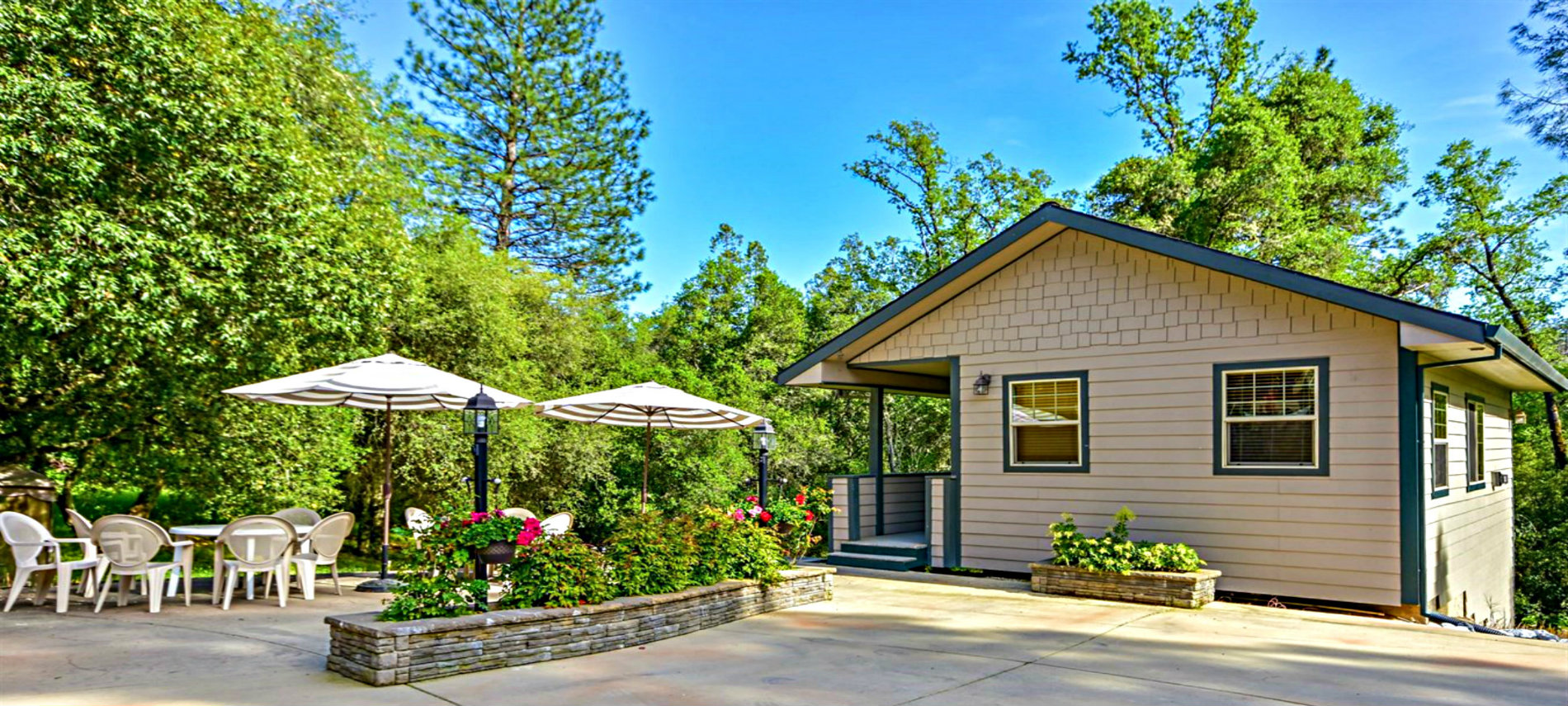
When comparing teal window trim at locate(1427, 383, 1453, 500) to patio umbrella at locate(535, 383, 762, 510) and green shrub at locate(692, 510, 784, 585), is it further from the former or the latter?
patio umbrella at locate(535, 383, 762, 510)

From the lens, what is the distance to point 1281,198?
58.9 feet

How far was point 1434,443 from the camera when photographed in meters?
8.84

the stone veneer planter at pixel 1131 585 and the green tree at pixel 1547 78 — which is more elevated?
the green tree at pixel 1547 78

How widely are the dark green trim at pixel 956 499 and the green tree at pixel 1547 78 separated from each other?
7256 millimetres

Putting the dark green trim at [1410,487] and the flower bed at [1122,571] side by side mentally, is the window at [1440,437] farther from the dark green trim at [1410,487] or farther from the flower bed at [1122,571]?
the flower bed at [1122,571]

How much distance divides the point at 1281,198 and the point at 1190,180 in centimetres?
188

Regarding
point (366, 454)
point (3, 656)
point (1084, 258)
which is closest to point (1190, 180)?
point (1084, 258)

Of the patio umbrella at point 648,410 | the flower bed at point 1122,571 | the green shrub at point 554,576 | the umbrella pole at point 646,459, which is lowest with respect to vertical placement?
the flower bed at point 1122,571

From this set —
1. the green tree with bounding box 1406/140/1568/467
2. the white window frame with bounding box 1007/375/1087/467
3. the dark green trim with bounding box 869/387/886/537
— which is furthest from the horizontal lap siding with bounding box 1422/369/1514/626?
the green tree with bounding box 1406/140/1568/467

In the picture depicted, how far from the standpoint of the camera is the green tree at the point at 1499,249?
63.1 feet

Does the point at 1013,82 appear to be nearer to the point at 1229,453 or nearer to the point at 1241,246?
the point at 1241,246

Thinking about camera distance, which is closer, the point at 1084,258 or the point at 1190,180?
the point at 1084,258

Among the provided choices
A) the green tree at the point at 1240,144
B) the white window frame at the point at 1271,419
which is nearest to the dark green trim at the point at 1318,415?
the white window frame at the point at 1271,419

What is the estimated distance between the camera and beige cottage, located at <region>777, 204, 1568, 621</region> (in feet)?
26.4
